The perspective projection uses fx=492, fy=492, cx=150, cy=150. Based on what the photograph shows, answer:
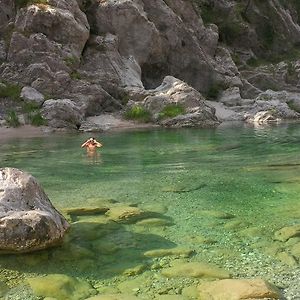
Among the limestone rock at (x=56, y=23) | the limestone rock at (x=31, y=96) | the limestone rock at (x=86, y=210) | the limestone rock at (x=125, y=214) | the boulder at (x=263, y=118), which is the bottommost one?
the boulder at (x=263, y=118)

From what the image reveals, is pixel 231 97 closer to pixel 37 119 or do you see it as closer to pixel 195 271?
pixel 37 119

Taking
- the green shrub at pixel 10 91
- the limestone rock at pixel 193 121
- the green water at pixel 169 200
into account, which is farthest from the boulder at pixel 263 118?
the green shrub at pixel 10 91

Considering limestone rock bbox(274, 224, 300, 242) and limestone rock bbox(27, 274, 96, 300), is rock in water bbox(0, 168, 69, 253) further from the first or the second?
limestone rock bbox(274, 224, 300, 242)

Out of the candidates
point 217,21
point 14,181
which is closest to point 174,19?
point 217,21

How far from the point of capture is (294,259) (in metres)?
8.16

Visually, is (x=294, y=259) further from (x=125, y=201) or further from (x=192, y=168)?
(x=192, y=168)

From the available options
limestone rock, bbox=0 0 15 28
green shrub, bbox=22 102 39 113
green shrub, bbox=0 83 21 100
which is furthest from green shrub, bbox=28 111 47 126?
limestone rock, bbox=0 0 15 28

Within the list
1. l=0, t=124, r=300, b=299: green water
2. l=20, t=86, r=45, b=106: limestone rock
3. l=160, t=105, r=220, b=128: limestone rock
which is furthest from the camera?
l=160, t=105, r=220, b=128: limestone rock

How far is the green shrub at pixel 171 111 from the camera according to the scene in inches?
1591

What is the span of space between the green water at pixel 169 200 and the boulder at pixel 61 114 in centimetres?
1073

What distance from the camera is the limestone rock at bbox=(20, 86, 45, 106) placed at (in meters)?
39.1

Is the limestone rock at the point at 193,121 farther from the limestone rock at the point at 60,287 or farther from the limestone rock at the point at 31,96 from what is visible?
the limestone rock at the point at 60,287

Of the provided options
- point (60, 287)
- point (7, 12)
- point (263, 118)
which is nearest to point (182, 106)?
point (263, 118)

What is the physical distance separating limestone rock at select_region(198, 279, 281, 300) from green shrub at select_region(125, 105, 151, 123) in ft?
112
